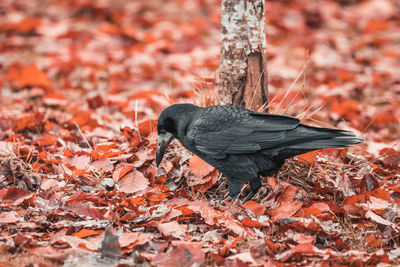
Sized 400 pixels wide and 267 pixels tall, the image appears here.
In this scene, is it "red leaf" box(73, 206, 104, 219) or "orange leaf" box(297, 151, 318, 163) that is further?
"orange leaf" box(297, 151, 318, 163)

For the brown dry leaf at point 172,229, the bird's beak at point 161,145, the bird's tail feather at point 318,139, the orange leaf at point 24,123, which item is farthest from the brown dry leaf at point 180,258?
the orange leaf at point 24,123

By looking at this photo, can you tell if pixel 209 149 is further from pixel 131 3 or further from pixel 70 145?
pixel 131 3

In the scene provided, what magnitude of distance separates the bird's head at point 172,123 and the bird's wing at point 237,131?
3.9 inches

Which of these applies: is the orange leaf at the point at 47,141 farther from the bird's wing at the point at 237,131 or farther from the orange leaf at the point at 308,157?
the orange leaf at the point at 308,157

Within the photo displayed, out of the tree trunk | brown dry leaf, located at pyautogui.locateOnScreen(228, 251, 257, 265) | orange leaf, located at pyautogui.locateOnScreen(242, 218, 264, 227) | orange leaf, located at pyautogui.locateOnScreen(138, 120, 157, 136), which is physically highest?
the tree trunk

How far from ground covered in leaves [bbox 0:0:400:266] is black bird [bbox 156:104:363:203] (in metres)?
0.26

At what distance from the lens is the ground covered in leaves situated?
2.82 meters

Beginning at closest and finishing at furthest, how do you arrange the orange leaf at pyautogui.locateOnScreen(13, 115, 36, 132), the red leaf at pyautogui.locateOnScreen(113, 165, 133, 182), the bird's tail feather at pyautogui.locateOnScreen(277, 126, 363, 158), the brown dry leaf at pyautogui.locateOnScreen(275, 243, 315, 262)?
A: the brown dry leaf at pyautogui.locateOnScreen(275, 243, 315, 262)
the bird's tail feather at pyautogui.locateOnScreen(277, 126, 363, 158)
the red leaf at pyautogui.locateOnScreen(113, 165, 133, 182)
the orange leaf at pyautogui.locateOnScreen(13, 115, 36, 132)

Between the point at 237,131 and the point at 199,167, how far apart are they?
558mm

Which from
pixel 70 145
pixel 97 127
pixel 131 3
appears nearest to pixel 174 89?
pixel 97 127

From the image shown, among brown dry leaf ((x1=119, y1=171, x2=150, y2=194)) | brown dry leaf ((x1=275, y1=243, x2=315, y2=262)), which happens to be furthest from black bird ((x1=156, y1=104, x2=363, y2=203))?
brown dry leaf ((x1=275, y1=243, x2=315, y2=262))

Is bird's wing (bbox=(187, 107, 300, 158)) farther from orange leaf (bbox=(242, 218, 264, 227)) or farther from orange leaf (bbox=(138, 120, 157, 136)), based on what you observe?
orange leaf (bbox=(138, 120, 157, 136))

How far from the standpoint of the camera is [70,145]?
14.4ft

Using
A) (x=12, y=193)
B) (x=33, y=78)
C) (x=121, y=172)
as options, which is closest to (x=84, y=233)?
(x=12, y=193)
